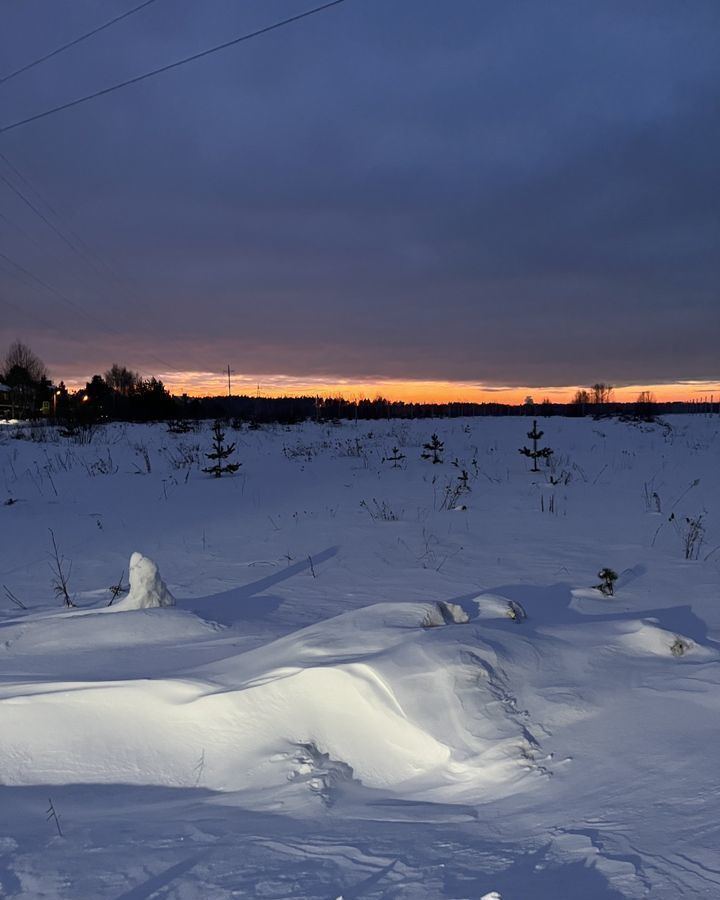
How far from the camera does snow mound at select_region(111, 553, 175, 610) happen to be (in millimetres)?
3895

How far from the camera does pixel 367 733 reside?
227 centimetres

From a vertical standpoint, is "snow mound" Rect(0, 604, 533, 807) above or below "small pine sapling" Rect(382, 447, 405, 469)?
below

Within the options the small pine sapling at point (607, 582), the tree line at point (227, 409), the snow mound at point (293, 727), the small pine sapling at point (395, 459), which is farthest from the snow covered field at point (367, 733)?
the tree line at point (227, 409)

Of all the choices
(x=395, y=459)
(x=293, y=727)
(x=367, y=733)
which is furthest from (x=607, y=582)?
(x=395, y=459)

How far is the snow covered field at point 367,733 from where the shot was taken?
155 cm

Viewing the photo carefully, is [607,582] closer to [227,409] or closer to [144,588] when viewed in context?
[144,588]

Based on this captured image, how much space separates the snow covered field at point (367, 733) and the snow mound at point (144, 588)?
13 centimetres

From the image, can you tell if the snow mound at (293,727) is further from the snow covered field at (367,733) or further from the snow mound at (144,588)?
the snow mound at (144,588)

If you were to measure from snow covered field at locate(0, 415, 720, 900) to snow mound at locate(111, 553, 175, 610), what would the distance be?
5.3 inches

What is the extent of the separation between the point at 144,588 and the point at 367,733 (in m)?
2.12

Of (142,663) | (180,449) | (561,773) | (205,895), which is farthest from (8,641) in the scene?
(180,449)

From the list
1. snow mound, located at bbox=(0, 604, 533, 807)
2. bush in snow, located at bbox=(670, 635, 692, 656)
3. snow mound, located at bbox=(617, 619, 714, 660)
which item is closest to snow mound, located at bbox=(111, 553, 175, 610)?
snow mound, located at bbox=(0, 604, 533, 807)

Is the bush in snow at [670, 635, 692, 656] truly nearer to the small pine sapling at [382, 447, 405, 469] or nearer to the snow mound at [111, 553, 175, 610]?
the snow mound at [111, 553, 175, 610]

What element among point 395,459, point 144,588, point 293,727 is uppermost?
point 395,459
